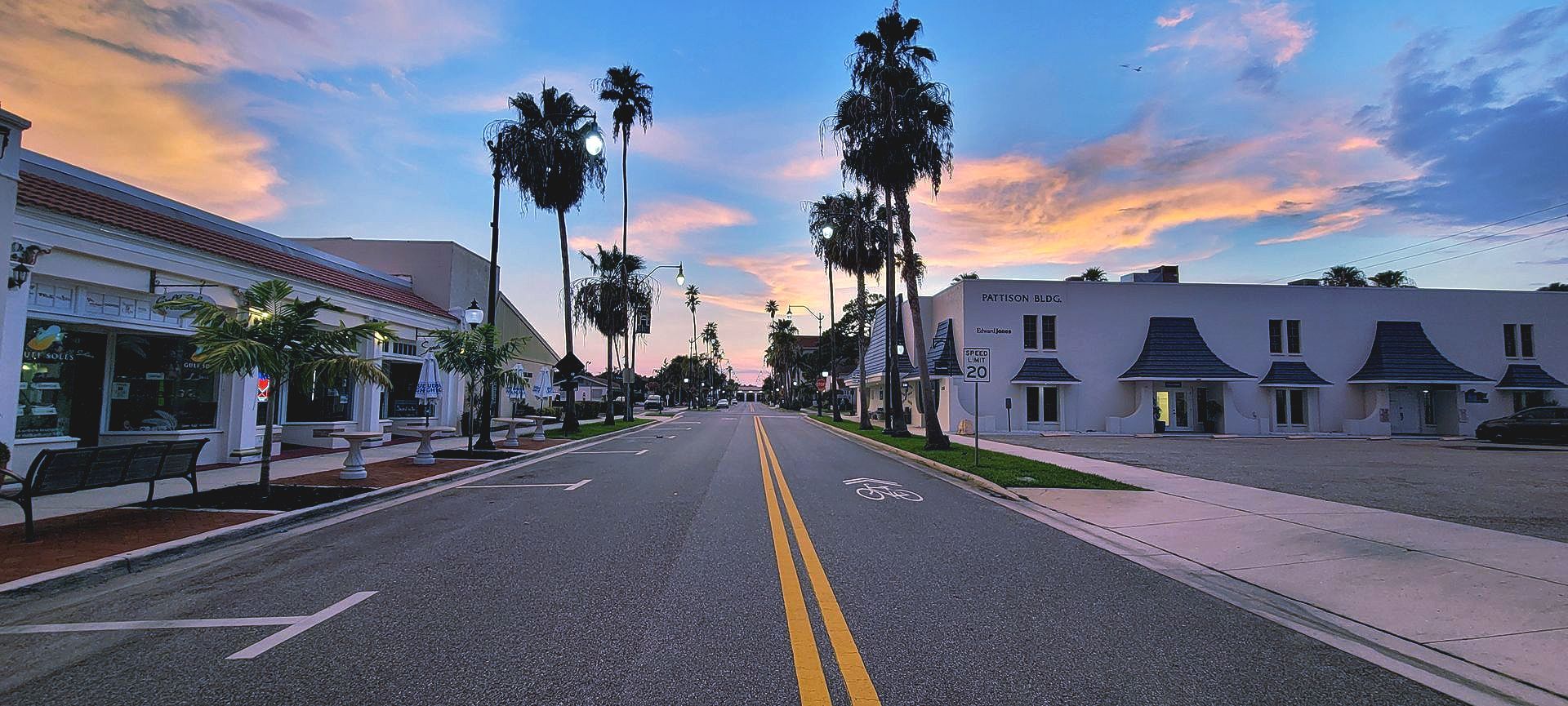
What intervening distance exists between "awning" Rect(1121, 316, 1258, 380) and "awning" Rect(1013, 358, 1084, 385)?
9.77 feet

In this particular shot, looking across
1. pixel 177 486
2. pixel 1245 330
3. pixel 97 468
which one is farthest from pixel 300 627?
pixel 1245 330

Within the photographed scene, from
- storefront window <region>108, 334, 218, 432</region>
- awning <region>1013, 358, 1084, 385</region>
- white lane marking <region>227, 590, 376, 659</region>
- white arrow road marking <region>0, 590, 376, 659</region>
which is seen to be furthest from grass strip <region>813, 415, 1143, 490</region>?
storefront window <region>108, 334, 218, 432</region>

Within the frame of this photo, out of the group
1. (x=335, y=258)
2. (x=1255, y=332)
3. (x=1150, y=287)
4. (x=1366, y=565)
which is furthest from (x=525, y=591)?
(x=1255, y=332)

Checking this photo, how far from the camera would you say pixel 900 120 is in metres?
22.6

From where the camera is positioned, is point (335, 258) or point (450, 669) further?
point (335, 258)

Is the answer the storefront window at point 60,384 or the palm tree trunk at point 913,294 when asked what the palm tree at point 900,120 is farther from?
the storefront window at point 60,384

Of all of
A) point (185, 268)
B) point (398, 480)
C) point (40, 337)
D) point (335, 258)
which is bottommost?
point (398, 480)

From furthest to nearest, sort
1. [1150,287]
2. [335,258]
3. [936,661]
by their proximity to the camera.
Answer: [1150,287] < [335,258] < [936,661]

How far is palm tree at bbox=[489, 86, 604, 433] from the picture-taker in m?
22.9

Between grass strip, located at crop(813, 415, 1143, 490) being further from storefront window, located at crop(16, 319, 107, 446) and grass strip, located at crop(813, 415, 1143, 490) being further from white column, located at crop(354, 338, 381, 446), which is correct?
storefront window, located at crop(16, 319, 107, 446)

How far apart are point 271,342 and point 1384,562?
1358cm

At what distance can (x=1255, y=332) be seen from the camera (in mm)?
34156

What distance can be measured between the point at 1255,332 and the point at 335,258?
131 feet

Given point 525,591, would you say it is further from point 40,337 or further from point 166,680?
point 40,337
